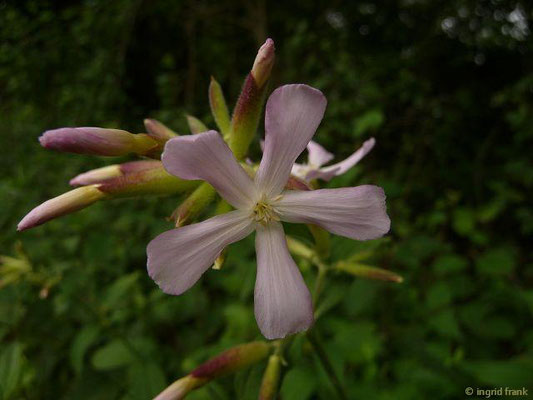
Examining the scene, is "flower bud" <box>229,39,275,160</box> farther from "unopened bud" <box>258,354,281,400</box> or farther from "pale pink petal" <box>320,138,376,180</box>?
"unopened bud" <box>258,354,281,400</box>

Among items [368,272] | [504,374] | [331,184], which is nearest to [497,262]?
[504,374]

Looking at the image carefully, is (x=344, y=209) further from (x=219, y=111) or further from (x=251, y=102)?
(x=219, y=111)

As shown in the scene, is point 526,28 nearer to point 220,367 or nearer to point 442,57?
point 442,57

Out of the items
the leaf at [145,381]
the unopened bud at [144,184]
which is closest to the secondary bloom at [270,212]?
the unopened bud at [144,184]

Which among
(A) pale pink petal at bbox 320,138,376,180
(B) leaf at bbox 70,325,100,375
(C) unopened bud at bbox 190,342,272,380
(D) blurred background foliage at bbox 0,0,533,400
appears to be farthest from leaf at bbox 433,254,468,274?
(B) leaf at bbox 70,325,100,375

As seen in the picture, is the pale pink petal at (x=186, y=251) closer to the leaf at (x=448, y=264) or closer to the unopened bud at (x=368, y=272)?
the unopened bud at (x=368, y=272)

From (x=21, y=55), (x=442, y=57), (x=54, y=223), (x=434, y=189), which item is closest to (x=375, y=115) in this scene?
(x=434, y=189)
